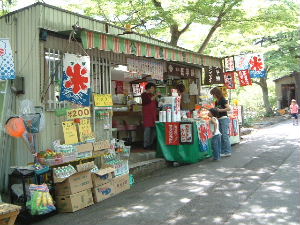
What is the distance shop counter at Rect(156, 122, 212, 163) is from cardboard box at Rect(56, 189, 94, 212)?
4132mm

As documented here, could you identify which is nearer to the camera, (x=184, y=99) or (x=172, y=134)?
(x=172, y=134)

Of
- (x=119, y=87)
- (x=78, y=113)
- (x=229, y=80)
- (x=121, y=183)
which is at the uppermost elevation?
(x=229, y=80)

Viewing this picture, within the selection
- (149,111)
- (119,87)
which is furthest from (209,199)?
(119,87)

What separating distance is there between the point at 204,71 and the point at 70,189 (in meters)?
9.60

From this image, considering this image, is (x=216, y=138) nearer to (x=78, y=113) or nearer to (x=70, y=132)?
(x=78, y=113)

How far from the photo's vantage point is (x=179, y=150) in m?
9.91

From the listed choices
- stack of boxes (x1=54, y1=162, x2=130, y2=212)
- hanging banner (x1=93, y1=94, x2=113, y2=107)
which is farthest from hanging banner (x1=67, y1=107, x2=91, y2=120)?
stack of boxes (x1=54, y1=162, x2=130, y2=212)

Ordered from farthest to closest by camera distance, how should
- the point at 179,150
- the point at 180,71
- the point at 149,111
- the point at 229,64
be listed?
1. the point at 229,64
2. the point at 180,71
3. the point at 149,111
4. the point at 179,150

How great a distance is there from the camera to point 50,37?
23.8 feet

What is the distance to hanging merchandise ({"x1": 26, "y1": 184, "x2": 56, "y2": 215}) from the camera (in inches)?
213

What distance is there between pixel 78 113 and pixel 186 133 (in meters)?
3.57

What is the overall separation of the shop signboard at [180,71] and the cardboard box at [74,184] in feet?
21.8

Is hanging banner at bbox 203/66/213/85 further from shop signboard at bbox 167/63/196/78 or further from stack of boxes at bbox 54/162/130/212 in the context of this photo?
stack of boxes at bbox 54/162/130/212

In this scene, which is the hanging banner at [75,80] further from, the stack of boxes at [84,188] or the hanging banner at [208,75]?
the hanging banner at [208,75]
